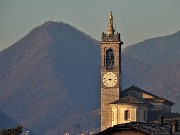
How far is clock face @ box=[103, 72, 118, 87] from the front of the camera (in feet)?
516

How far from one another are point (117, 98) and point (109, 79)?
3.36m

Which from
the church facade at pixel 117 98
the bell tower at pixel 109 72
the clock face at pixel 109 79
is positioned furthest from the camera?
the clock face at pixel 109 79

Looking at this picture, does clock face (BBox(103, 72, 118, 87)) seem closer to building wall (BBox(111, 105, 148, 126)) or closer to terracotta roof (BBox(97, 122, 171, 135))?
building wall (BBox(111, 105, 148, 126))

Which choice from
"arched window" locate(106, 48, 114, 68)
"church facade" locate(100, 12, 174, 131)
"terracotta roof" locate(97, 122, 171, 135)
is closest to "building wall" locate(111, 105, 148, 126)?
"church facade" locate(100, 12, 174, 131)

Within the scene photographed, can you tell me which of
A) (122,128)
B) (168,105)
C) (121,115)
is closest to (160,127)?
(122,128)

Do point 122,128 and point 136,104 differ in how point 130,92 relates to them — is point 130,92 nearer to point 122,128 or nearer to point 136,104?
point 136,104

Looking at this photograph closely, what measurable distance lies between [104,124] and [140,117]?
5.76 m

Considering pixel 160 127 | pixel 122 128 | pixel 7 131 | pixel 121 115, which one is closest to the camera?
pixel 122 128

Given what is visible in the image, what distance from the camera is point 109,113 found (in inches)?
6137

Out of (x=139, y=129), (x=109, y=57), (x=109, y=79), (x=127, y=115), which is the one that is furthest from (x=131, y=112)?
(x=139, y=129)

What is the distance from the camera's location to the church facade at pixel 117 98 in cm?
15025

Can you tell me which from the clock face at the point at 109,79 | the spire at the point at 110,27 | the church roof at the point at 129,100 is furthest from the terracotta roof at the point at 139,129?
the spire at the point at 110,27

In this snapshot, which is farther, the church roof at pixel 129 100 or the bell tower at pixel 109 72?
the bell tower at pixel 109 72

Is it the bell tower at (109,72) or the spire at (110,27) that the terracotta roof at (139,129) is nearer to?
the bell tower at (109,72)
